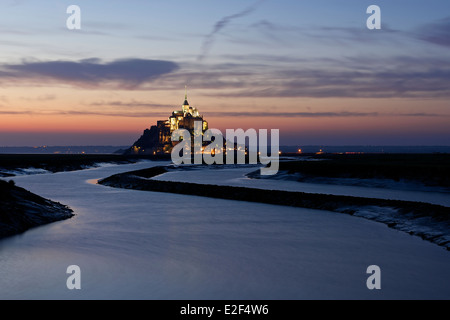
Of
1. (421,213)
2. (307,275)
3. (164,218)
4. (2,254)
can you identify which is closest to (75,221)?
(164,218)

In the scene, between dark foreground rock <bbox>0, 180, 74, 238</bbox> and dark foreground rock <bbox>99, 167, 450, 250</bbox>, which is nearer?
dark foreground rock <bbox>99, 167, 450, 250</bbox>

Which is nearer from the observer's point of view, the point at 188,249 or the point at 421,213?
the point at 188,249

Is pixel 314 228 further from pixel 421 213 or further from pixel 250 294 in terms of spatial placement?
pixel 250 294

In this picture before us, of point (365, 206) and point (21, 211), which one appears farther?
point (365, 206)

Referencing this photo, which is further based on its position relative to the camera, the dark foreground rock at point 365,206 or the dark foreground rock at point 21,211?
the dark foreground rock at point 21,211
